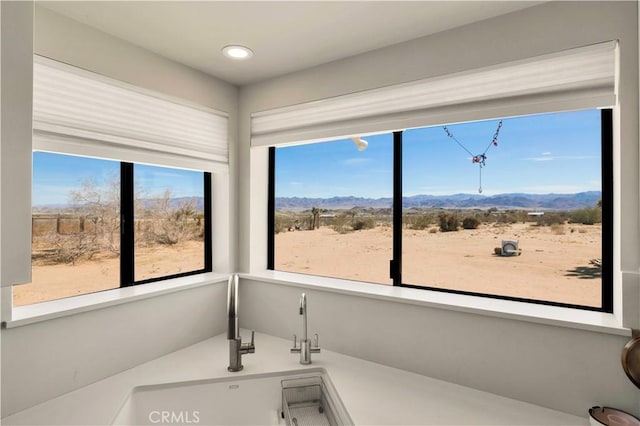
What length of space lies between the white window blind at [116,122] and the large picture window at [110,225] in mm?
223

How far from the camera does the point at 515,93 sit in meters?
1.51

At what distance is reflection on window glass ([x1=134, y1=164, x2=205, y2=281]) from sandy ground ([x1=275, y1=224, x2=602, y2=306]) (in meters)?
0.87

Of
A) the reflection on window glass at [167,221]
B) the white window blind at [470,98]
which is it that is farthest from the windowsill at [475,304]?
the white window blind at [470,98]

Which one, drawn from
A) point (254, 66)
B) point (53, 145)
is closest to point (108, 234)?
point (53, 145)

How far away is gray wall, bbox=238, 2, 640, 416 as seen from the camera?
127cm

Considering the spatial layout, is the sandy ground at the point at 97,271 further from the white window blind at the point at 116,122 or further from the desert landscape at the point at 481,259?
the desert landscape at the point at 481,259

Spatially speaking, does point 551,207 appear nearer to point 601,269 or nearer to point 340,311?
point 601,269

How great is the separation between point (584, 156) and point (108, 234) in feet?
8.50

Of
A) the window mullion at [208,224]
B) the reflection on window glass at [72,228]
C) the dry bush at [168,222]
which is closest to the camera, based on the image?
the reflection on window glass at [72,228]

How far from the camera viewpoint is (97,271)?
1851 millimetres

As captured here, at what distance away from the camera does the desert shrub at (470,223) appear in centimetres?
183

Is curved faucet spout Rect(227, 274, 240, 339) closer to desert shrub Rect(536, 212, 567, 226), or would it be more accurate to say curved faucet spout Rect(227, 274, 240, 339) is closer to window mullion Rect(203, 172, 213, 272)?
window mullion Rect(203, 172, 213, 272)

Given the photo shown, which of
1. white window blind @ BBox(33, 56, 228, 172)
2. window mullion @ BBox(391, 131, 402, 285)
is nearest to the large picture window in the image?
white window blind @ BBox(33, 56, 228, 172)

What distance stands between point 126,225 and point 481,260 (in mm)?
2098
